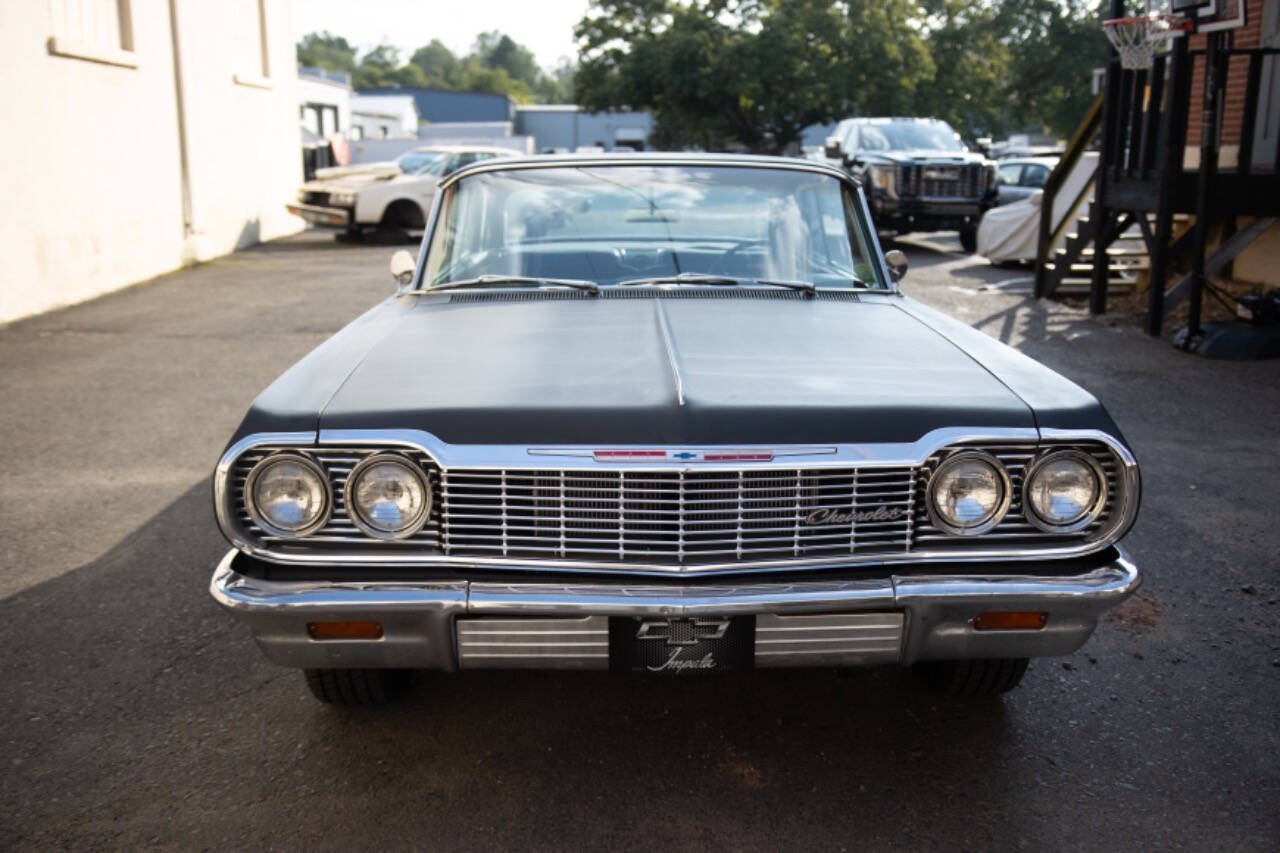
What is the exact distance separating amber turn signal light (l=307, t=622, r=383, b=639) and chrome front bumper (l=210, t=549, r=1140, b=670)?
0.01 metres

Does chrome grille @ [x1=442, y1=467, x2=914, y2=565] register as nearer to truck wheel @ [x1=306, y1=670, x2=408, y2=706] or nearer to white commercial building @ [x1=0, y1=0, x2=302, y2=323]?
truck wheel @ [x1=306, y1=670, x2=408, y2=706]

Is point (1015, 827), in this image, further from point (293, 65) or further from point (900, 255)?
point (293, 65)

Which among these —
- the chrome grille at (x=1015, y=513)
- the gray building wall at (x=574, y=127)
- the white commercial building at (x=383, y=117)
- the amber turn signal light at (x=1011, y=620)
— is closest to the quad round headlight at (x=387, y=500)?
the chrome grille at (x=1015, y=513)

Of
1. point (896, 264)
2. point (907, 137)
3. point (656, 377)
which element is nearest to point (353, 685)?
point (656, 377)

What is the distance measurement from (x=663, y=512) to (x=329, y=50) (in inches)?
5540

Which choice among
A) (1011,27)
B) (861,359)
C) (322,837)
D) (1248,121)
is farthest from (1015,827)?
(1011,27)

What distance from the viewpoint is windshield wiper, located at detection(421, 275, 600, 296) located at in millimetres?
4086

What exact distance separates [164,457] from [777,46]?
2871 centimetres

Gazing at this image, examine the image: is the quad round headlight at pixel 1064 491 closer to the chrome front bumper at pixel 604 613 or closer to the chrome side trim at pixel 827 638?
the chrome front bumper at pixel 604 613

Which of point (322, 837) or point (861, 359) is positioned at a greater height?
point (861, 359)

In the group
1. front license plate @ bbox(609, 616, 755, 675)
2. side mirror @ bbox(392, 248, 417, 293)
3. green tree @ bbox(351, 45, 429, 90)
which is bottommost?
front license plate @ bbox(609, 616, 755, 675)

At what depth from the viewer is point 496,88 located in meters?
109

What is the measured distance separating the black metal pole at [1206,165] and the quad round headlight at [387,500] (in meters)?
8.14

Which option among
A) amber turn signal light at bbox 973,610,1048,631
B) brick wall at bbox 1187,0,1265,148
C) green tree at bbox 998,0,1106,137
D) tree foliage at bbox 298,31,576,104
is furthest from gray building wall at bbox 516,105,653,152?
amber turn signal light at bbox 973,610,1048,631
